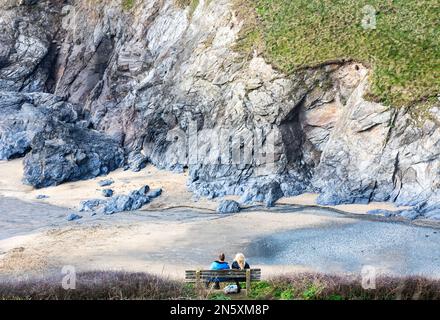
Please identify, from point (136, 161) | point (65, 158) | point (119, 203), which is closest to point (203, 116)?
point (136, 161)

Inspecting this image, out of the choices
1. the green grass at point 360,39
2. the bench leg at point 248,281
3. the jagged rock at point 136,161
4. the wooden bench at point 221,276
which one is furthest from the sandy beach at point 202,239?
the green grass at point 360,39

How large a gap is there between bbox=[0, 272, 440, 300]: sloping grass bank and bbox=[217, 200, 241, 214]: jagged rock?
16102 mm

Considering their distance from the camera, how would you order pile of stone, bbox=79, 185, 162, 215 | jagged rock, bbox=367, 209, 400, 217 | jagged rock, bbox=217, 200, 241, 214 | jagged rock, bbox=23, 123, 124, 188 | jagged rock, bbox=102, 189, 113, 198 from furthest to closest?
jagged rock, bbox=23, 123, 124, 188, jagged rock, bbox=102, 189, 113, 198, pile of stone, bbox=79, 185, 162, 215, jagged rock, bbox=217, 200, 241, 214, jagged rock, bbox=367, 209, 400, 217

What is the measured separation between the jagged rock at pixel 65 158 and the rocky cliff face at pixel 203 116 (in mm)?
99

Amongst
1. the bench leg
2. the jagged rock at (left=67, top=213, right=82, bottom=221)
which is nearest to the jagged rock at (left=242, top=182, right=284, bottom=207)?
the jagged rock at (left=67, top=213, right=82, bottom=221)

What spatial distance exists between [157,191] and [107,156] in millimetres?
8353

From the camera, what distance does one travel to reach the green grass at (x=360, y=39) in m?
33.7

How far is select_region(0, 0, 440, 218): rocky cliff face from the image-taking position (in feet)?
106

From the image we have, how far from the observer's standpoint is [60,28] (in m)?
58.8

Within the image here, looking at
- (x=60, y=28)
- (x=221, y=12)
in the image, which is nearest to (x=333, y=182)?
(x=221, y=12)

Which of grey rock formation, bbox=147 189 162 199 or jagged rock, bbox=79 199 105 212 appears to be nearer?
jagged rock, bbox=79 199 105 212

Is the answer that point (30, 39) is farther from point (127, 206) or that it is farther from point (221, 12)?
point (127, 206)

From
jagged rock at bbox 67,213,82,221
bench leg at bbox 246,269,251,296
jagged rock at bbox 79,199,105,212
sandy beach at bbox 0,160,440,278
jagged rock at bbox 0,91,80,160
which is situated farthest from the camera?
jagged rock at bbox 0,91,80,160

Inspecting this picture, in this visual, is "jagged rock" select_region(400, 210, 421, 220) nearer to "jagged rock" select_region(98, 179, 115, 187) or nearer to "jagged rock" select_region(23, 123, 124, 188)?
"jagged rock" select_region(98, 179, 115, 187)
